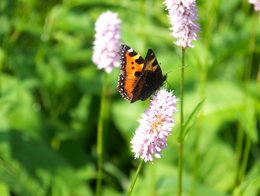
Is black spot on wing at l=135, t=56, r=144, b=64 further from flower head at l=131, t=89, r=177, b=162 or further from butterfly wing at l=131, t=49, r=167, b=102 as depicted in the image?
flower head at l=131, t=89, r=177, b=162

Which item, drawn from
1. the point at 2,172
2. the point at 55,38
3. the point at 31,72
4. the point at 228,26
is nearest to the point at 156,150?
the point at 2,172

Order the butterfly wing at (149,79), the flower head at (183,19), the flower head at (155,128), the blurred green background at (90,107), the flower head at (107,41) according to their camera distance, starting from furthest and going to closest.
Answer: the blurred green background at (90,107), the flower head at (107,41), the butterfly wing at (149,79), the flower head at (183,19), the flower head at (155,128)

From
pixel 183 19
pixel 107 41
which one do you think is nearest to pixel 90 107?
pixel 107 41

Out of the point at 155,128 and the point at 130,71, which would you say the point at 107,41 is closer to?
the point at 130,71

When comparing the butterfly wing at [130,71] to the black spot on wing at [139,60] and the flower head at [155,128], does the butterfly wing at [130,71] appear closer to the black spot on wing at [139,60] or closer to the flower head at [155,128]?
the black spot on wing at [139,60]

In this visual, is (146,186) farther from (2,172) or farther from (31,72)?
(31,72)

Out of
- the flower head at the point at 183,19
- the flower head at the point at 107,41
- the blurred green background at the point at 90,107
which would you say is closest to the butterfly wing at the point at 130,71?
the flower head at the point at 183,19
